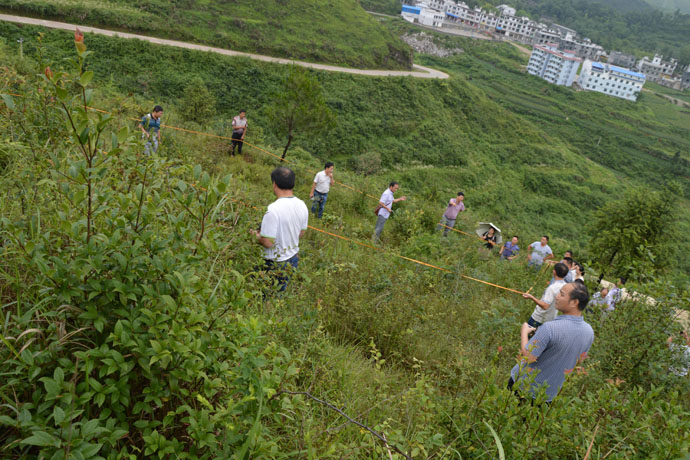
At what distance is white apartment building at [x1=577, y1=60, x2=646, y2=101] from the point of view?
82875 mm

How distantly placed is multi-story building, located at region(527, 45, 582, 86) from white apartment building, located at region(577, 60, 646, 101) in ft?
14.3

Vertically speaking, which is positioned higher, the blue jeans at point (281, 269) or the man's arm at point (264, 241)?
the man's arm at point (264, 241)

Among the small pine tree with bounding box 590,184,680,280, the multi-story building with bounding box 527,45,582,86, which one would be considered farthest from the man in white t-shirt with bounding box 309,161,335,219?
the multi-story building with bounding box 527,45,582,86

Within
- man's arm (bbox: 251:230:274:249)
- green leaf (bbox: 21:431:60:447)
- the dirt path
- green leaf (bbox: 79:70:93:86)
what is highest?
the dirt path

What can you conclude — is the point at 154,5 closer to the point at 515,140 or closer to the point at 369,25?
the point at 369,25

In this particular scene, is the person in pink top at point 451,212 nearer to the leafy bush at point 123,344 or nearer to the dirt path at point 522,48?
the leafy bush at point 123,344

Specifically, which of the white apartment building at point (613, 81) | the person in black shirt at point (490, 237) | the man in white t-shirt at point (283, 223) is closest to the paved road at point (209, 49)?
the person in black shirt at point (490, 237)

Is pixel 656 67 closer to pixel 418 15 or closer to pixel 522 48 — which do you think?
pixel 522 48

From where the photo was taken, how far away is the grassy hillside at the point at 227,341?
1.51 meters

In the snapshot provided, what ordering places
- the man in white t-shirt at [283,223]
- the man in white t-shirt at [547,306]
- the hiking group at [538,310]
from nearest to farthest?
the hiking group at [538,310], the man in white t-shirt at [283,223], the man in white t-shirt at [547,306]

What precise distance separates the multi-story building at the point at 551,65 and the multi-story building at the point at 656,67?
35242mm

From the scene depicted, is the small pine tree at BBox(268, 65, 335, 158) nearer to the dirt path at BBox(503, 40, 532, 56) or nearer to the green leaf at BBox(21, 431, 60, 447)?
the green leaf at BBox(21, 431, 60, 447)

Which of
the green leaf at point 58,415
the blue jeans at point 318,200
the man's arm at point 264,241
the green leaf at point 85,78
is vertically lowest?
the blue jeans at point 318,200

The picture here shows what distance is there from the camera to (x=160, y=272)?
1.67 m
